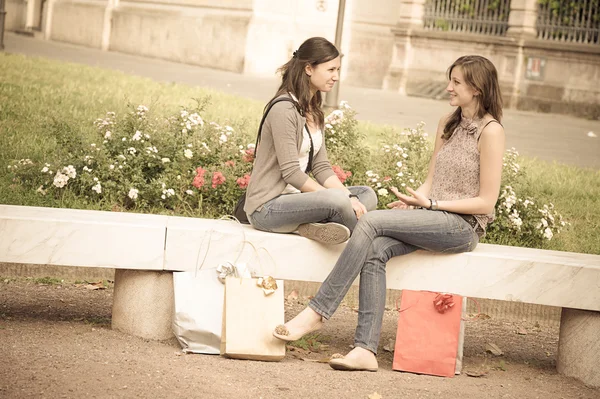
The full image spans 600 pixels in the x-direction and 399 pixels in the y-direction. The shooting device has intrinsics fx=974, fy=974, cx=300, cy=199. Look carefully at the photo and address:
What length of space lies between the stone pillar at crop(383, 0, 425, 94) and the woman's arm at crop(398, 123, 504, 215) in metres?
17.5

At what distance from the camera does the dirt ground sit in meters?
4.34

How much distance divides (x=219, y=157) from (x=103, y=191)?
934mm

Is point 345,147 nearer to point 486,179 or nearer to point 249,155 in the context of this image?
point 249,155

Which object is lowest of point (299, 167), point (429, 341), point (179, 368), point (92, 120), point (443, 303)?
point (179, 368)

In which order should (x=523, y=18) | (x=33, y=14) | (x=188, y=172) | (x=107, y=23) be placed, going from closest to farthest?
1. (x=188, y=172)
2. (x=523, y=18)
3. (x=107, y=23)
4. (x=33, y=14)

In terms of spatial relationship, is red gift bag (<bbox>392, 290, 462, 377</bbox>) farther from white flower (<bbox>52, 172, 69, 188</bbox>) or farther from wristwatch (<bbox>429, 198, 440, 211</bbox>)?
white flower (<bbox>52, 172, 69, 188</bbox>)

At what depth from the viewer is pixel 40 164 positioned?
7.52 m

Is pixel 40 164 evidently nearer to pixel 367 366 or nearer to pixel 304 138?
pixel 304 138

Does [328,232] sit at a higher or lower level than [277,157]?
lower

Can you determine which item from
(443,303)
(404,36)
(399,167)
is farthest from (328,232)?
(404,36)

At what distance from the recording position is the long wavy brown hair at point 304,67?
17.3 ft

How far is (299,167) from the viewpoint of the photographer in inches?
204

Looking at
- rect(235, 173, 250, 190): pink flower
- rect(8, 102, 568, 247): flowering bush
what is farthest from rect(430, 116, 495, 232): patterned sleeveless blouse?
rect(235, 173, 250, 190): pink flower

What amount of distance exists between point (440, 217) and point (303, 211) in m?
0.73
